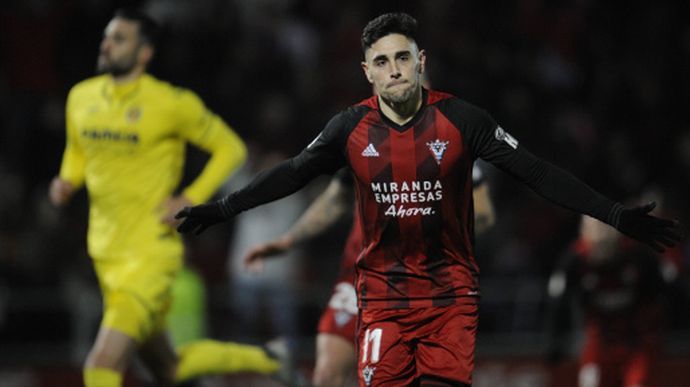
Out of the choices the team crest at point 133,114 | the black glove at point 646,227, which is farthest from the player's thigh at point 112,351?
the black glove at point 646,227

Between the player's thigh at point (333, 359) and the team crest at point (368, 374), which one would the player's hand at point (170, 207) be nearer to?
the player's thigh at point (333, 359)

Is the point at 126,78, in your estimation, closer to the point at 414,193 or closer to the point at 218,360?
the point at 218,360

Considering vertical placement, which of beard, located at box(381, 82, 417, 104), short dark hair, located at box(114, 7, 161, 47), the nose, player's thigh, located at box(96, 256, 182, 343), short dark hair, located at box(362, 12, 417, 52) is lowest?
player's thigh, located at box(96, 256, 182, 343)

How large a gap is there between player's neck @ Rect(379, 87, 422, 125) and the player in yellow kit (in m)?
2.26

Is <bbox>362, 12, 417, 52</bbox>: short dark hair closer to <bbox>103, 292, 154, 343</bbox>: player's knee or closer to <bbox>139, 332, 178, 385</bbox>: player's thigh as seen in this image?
<bbox>103, 292, 154, 343</bbox>: player's knee

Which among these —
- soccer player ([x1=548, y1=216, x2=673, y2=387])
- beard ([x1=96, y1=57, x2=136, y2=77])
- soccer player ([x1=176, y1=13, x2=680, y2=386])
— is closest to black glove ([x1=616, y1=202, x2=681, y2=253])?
soccer player ([x1=176, y1=13, x2=680, y2=386])

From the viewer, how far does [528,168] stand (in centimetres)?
602

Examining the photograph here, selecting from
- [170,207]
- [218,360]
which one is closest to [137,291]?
[170,207]

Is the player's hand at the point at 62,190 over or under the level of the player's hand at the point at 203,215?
over

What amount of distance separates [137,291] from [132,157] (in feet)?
2.63

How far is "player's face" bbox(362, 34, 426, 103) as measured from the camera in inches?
236

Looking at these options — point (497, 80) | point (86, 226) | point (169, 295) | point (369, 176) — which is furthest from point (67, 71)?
point (369, 176)

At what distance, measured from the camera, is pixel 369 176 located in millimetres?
6137

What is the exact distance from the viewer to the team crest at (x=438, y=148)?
6.07m
